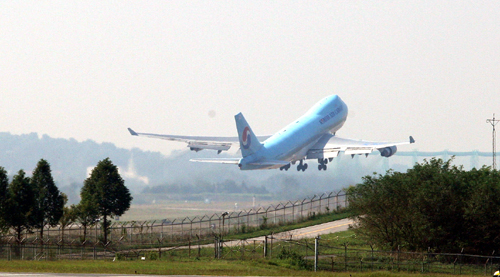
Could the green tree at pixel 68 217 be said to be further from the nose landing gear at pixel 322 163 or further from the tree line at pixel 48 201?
the nose landing gear at pixel 322 163

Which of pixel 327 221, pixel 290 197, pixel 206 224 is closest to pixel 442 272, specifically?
pixel 206 224

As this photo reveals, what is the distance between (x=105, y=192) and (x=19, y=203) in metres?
9.30

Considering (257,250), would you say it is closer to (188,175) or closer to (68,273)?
(68,273)

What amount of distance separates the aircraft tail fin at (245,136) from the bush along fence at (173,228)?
22.6ft

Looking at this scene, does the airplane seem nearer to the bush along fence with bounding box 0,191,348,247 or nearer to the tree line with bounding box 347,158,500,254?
the bush along fence with bounding box 0,191,348,247

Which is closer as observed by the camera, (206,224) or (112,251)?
(112,251)

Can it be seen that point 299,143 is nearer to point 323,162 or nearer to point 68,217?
point 323,162

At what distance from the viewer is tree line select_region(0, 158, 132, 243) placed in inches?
2643

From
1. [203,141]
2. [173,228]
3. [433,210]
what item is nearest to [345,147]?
[203,141]

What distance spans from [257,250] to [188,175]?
42.6m

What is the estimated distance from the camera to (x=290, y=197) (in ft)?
322

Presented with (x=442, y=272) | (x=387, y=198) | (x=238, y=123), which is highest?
(x=238, y=123)

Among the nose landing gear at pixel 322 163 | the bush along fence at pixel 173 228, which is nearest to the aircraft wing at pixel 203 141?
the bush along fence at pixel 173 228

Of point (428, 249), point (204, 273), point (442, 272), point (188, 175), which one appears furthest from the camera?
point (188, 175)
